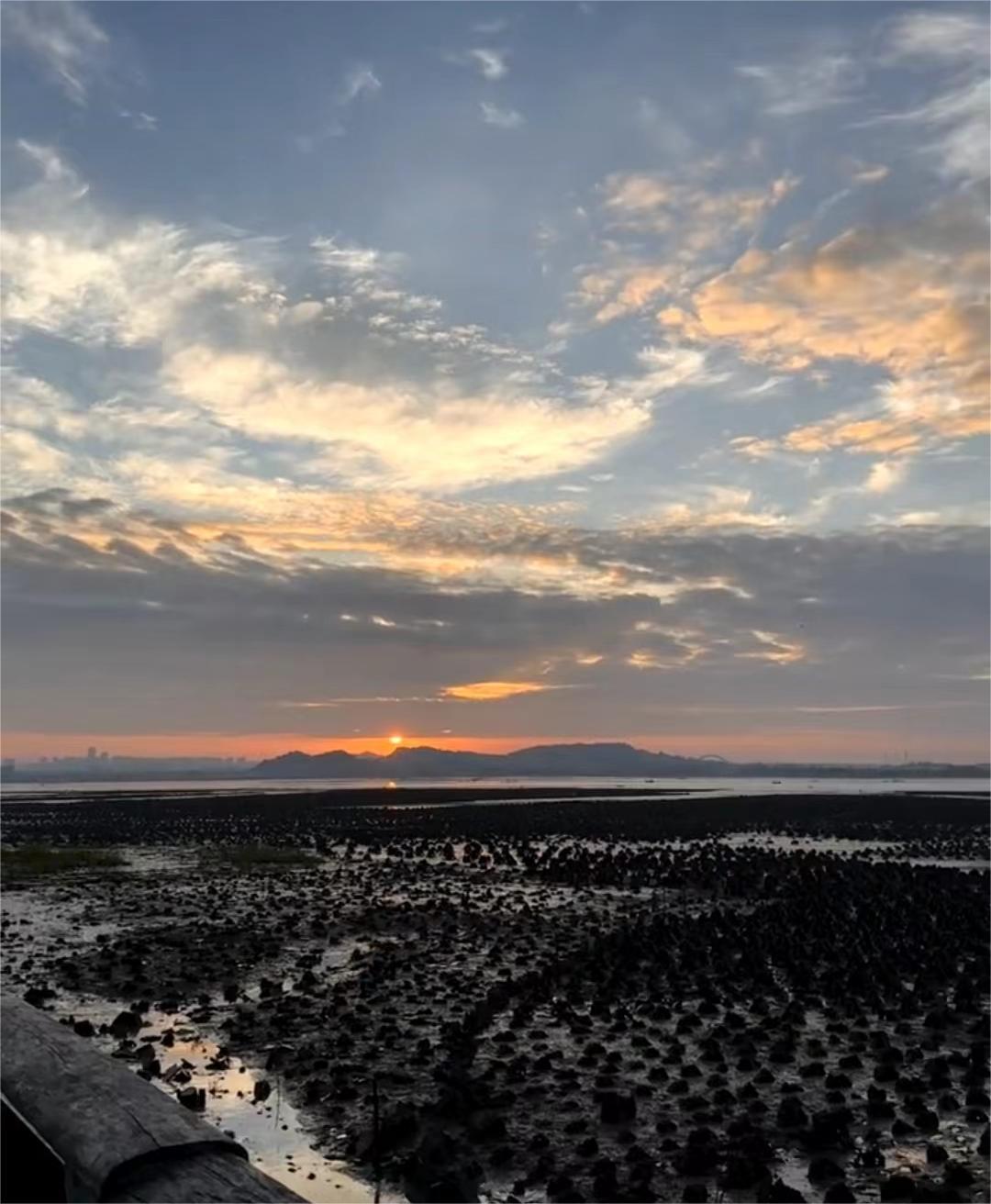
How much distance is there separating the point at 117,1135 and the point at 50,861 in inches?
1792

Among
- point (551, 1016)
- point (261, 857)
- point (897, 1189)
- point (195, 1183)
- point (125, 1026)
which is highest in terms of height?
point (195, 1183)

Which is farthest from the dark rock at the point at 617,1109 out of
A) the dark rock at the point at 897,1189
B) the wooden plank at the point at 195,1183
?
→ the wooden plank at the point at 195,1183

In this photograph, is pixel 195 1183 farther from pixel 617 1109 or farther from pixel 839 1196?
pixel 617 1109

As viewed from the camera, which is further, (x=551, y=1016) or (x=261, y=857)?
(x=261, y=857)

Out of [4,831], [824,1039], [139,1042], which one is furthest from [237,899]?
[4,831]

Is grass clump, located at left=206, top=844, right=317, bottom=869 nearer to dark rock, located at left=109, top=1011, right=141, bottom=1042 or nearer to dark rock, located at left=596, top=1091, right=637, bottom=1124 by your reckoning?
dark rock, located at left=109, top=1011, right=141, bottom=1042

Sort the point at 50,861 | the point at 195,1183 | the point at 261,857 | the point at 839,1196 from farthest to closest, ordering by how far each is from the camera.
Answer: the point at 261,857 → the point at 50,861 → the point at 839,1196 → the point at 195,1183

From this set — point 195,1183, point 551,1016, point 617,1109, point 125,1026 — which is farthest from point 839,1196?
point 125,1026

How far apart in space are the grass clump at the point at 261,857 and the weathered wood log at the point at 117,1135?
4067 cm

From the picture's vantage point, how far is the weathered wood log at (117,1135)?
6.97ft

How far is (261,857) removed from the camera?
4531cm

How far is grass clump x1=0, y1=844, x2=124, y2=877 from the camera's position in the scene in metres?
40.5

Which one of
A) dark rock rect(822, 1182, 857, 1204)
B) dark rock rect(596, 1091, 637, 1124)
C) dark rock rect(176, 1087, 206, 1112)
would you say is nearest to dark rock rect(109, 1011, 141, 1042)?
dark rock rect(176, 1087, 206, 1112)

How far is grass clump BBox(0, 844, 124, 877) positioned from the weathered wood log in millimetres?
40585
